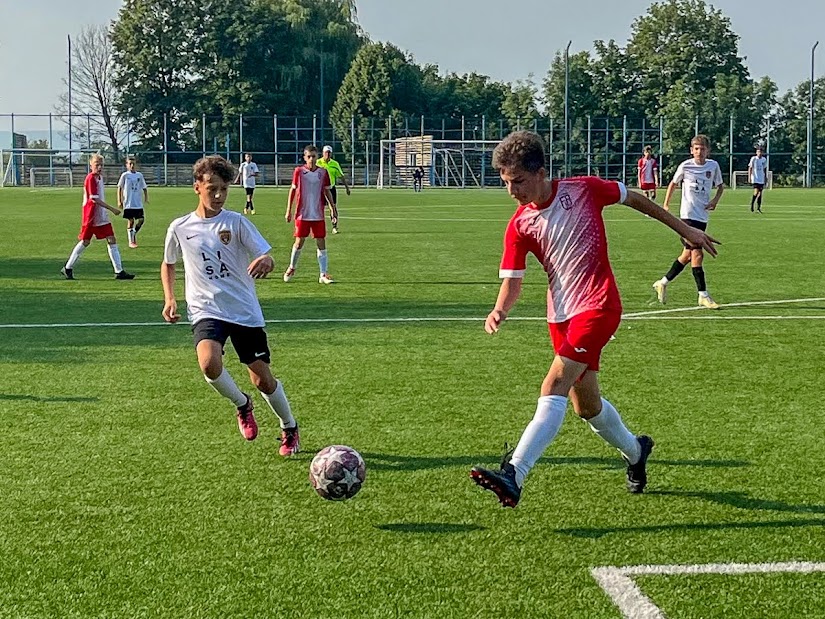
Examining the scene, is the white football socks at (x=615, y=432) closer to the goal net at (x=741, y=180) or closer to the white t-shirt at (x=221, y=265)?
the white t-shirt at (x=221, y=265)

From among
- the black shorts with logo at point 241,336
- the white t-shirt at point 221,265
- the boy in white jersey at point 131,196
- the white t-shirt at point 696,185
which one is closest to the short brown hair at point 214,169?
the white t-shirt at point 221,265

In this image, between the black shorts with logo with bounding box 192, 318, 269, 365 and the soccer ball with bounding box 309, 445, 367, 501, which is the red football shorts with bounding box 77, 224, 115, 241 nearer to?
the black shorts with logo with bounding box 192, 318, 269, 365

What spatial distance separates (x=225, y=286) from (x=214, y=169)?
68cm

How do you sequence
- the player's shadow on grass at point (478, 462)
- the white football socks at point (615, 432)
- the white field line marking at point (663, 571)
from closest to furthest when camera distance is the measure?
the white field line marking at point (663, 571)
the white football socks at point (615, 432)
the player's shadow on grass at point (478, 462)

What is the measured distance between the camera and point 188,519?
540cm

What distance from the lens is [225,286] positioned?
6637 mm

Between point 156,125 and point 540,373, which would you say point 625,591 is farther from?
point 156,125

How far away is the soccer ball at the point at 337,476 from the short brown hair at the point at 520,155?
5.36 ft

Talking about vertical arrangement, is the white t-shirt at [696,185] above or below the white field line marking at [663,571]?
above

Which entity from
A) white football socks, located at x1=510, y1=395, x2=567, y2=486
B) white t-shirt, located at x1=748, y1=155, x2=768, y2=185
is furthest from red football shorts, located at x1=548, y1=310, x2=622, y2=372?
white t-shirt, located at x1=748, y1=155, x2=768, y2=185

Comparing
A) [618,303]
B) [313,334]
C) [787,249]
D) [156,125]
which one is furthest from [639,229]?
[156,125]

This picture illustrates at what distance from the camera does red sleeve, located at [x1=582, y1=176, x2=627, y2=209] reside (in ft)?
18.3

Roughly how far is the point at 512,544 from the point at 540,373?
13.9 feet

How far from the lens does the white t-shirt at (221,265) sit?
6629 millimetres
